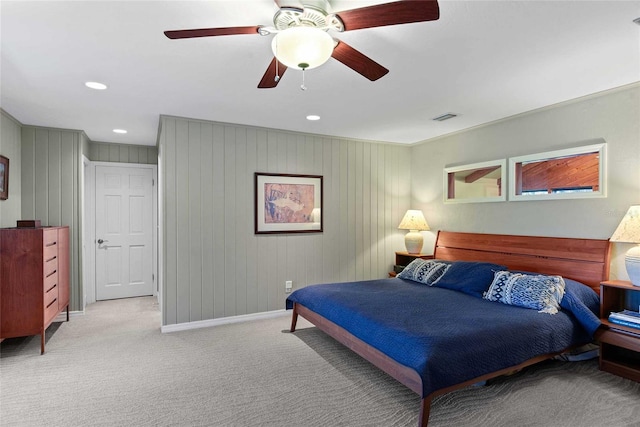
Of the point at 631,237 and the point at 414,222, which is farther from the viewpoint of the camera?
the point at 414,222

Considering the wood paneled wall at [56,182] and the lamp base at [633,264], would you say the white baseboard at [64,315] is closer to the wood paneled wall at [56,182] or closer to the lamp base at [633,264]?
the wood paneled wall at [56,182]

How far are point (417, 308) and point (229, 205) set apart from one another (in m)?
2.51

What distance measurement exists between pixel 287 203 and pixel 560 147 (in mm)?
3072

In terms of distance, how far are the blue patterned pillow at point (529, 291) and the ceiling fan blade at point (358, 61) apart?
7.28 feet

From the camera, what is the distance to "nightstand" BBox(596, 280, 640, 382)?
2.76 meters

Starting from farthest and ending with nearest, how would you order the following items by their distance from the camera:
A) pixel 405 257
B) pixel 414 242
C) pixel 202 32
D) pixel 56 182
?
pixel 405 257, pixel 414 242, pixel 56 182, pixel 202 32

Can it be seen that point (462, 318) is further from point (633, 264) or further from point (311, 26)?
point (311, 26)

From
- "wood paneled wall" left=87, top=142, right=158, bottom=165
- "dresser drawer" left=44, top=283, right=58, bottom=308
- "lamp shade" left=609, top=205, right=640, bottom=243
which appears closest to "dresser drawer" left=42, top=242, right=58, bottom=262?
"dresser drawer" left=44, top=283, right=58, bottom=308

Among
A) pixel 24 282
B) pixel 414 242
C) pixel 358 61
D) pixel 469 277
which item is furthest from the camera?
pixel 414 242

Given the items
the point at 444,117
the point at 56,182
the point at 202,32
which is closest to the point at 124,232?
the point at 56,182

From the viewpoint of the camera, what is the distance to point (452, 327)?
2508mm

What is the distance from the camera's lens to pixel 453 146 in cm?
484

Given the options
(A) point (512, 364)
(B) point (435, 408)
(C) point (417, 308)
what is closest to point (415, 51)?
(C) point (417, 308)

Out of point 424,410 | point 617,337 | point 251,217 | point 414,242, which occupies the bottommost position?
point 424,410
